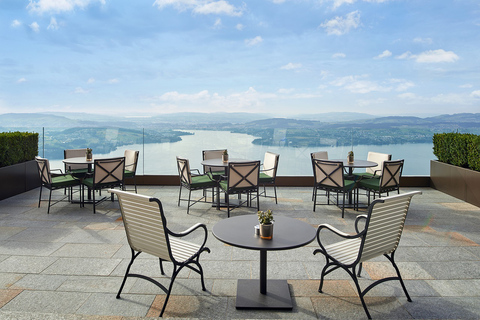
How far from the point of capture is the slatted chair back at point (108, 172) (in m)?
5.45

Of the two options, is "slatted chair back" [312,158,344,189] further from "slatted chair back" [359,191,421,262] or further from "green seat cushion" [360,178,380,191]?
"slatted chair back" [359,191,421,262]

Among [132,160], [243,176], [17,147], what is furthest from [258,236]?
[17,147]

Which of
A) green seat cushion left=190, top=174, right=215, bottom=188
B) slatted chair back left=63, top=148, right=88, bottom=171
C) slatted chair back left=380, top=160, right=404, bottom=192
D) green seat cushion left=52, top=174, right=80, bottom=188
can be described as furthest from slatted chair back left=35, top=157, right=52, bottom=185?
slatted chair back left=380, top=160, right=404, bottom=192

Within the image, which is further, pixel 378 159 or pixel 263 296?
pixel 378 159

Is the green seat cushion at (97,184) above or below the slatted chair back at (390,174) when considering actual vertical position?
below

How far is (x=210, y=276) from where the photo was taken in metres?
3.09

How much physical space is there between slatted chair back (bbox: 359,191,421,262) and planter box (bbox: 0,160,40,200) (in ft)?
21.0

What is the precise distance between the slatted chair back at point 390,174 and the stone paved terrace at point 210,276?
0.62 m

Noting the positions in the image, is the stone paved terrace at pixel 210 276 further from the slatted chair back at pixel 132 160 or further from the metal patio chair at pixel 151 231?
the slatted chair back at pixel 132 160

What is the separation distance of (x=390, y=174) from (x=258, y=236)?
363 cm

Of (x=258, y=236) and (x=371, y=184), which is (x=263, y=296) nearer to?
(x=258, y=236)

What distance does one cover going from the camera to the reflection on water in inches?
320

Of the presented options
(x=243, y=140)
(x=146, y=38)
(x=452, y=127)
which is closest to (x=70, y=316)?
(x=243, y=140)

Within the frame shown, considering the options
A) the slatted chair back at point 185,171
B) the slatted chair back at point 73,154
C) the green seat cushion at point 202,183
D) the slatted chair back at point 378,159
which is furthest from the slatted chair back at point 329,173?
the slatted chair back at point 73,154
